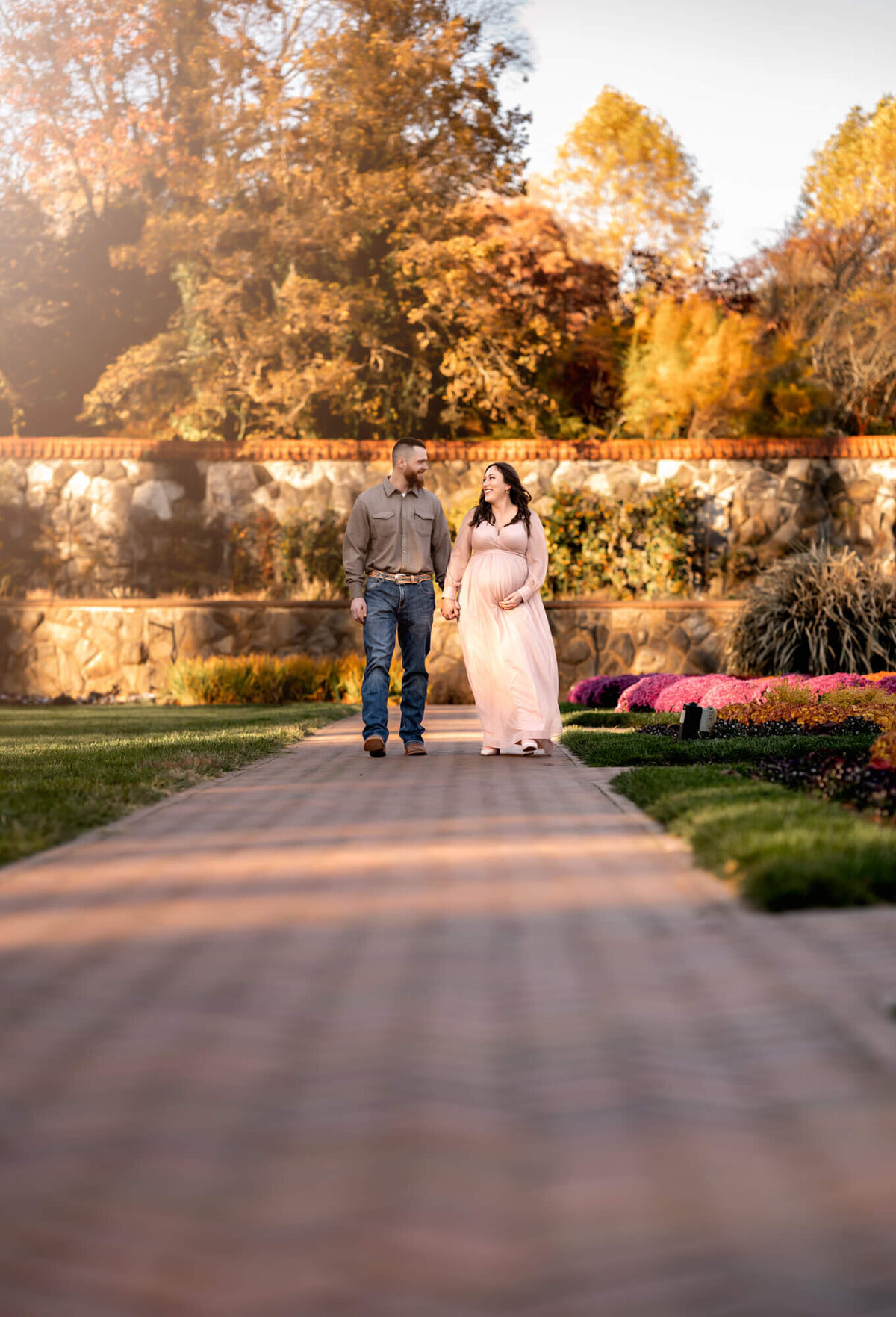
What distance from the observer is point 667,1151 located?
1.74 metres

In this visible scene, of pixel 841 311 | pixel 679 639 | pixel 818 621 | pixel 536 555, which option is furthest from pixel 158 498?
pixel 841 311

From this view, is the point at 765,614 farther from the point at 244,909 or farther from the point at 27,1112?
the point at 27,1112

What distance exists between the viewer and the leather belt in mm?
7801

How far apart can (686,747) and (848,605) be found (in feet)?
20.7

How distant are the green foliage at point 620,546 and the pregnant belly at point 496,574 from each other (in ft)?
28.1

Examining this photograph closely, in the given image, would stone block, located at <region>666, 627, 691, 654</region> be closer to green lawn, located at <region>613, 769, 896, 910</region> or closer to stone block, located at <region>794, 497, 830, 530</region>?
stone block, located at <region>794, 497, 830, 530</region>

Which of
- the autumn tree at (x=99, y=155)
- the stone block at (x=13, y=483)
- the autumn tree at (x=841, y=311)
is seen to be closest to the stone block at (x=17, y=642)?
the stone block at (x=13, y=483)

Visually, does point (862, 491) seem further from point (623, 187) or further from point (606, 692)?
point (623, 187)

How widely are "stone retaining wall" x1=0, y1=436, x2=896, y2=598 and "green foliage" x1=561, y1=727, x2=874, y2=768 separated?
10.4 meters

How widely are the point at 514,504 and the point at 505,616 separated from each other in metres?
0.80

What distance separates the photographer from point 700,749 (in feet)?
22.2

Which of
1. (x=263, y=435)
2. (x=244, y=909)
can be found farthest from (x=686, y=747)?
(x=263, y=435)

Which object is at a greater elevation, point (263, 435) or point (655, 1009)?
point (263, 435)

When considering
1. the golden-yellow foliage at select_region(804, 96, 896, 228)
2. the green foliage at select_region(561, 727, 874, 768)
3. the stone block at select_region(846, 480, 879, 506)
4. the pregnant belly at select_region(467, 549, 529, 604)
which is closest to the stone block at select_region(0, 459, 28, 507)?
the pregnant belly at select_region(467, 549, 529, 604)
